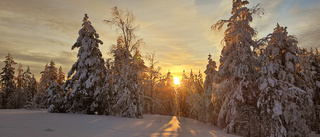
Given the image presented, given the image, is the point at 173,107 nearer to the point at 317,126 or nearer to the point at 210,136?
the point at 317,126

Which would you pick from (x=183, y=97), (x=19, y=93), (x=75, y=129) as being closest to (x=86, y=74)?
(x=75, y=129)

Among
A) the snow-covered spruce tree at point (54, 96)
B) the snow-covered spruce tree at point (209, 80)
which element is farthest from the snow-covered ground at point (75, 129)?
the snow-covered spruce tree at point (209, 80)

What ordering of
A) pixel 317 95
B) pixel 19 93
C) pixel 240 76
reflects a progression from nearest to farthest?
1. pixel 240 76
2. pixel 317 95
3. pixel 19 93

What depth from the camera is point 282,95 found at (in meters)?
15.1

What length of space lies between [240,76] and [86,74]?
1496 cm

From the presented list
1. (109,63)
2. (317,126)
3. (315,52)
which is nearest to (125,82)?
(109,63)

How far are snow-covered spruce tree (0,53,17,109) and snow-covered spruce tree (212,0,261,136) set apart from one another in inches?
1763

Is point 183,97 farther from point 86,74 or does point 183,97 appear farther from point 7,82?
point 7,82

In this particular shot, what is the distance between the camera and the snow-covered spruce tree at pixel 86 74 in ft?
62.1

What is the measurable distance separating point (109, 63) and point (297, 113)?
1737 centimetres

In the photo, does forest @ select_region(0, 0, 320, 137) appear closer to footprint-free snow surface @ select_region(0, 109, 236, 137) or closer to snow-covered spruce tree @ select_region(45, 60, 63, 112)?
snow-covered spruce tree @ select_region(45, 60, 63, 112)

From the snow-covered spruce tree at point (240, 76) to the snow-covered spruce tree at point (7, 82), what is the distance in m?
44.8

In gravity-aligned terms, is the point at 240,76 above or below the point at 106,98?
above

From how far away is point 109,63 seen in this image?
19.3 meters
